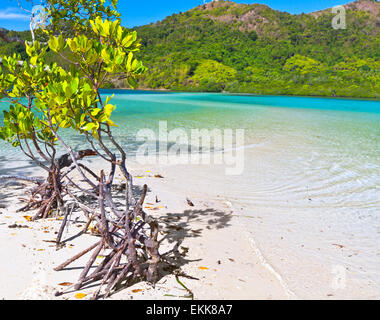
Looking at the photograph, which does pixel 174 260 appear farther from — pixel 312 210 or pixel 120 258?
pixel 312 210

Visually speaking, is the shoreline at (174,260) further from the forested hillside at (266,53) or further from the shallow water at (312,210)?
the forested hillside at (266,53)

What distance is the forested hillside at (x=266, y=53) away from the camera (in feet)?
212

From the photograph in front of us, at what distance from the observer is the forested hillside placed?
64688 millimetres

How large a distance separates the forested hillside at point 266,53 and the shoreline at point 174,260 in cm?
4572

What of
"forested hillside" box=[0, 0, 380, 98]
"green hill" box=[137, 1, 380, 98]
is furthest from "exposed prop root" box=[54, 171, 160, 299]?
"green hill" box=[137, 1, 380, 98]

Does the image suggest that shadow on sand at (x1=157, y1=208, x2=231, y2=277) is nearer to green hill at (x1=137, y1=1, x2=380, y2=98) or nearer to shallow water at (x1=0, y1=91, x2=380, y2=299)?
shallow water at (x1=0, y1=91, x2=380, y2=299)

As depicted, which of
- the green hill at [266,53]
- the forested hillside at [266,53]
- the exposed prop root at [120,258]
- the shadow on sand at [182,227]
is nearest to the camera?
the exposed prop root at [120,258]

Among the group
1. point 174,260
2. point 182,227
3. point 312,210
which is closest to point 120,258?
point 174,260

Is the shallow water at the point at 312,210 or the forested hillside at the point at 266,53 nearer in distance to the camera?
the shallow water at the point at 312,210

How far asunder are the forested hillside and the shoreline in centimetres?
4572

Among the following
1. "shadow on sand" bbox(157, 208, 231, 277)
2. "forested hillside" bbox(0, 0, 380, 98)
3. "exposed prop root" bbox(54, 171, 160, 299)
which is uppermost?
"forested hillside" bbox(0, 0, 380, 98)

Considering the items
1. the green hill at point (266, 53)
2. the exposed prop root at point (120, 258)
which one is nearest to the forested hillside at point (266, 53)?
the green hill at point (266, 53)

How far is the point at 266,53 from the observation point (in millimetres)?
96688

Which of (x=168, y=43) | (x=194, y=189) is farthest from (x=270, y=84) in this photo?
(x=194, y=189)
